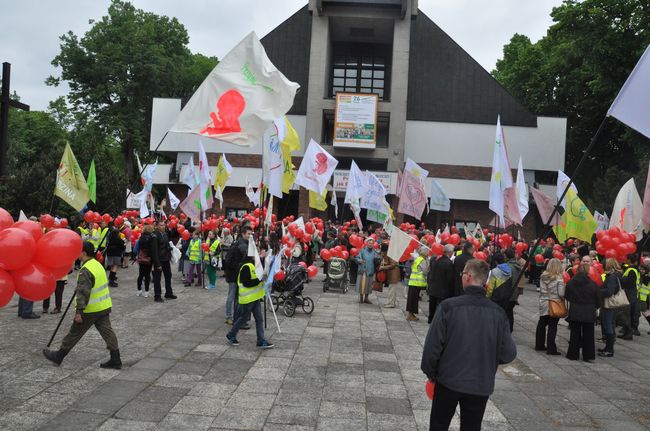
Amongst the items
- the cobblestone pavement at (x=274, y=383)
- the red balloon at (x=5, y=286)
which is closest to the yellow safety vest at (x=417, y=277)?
the cobblestone pavement at (x=274, y=383)

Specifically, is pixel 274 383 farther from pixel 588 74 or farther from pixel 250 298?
pixel 588 74

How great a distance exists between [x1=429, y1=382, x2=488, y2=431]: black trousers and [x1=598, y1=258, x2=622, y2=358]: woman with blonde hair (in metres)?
6.95

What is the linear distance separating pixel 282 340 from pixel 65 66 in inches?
1675

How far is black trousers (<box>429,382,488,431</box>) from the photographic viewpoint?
13.1 feet

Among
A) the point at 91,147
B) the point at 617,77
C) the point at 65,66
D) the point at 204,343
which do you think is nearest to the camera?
the point at 204,343

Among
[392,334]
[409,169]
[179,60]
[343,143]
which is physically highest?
[179,60]

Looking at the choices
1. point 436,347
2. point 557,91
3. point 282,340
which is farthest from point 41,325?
point 557,91

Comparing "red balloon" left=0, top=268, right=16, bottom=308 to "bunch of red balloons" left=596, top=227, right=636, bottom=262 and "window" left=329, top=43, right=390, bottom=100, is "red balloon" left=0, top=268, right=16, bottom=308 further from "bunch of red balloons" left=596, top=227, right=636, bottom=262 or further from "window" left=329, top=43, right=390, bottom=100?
"window" left=329, top=43, right=390, bottom=100

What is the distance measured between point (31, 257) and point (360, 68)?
36.0 meters

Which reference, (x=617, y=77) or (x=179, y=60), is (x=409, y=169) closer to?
(x=617, y=77)

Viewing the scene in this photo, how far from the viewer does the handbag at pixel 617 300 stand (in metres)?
10.2

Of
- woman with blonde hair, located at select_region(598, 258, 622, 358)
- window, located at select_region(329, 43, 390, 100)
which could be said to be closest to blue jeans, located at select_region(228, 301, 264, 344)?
woman with blonde hair, located at select_region(598, 258, 622, 358)

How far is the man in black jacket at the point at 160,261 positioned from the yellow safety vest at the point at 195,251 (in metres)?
1.90

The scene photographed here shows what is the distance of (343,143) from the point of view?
35062mm
